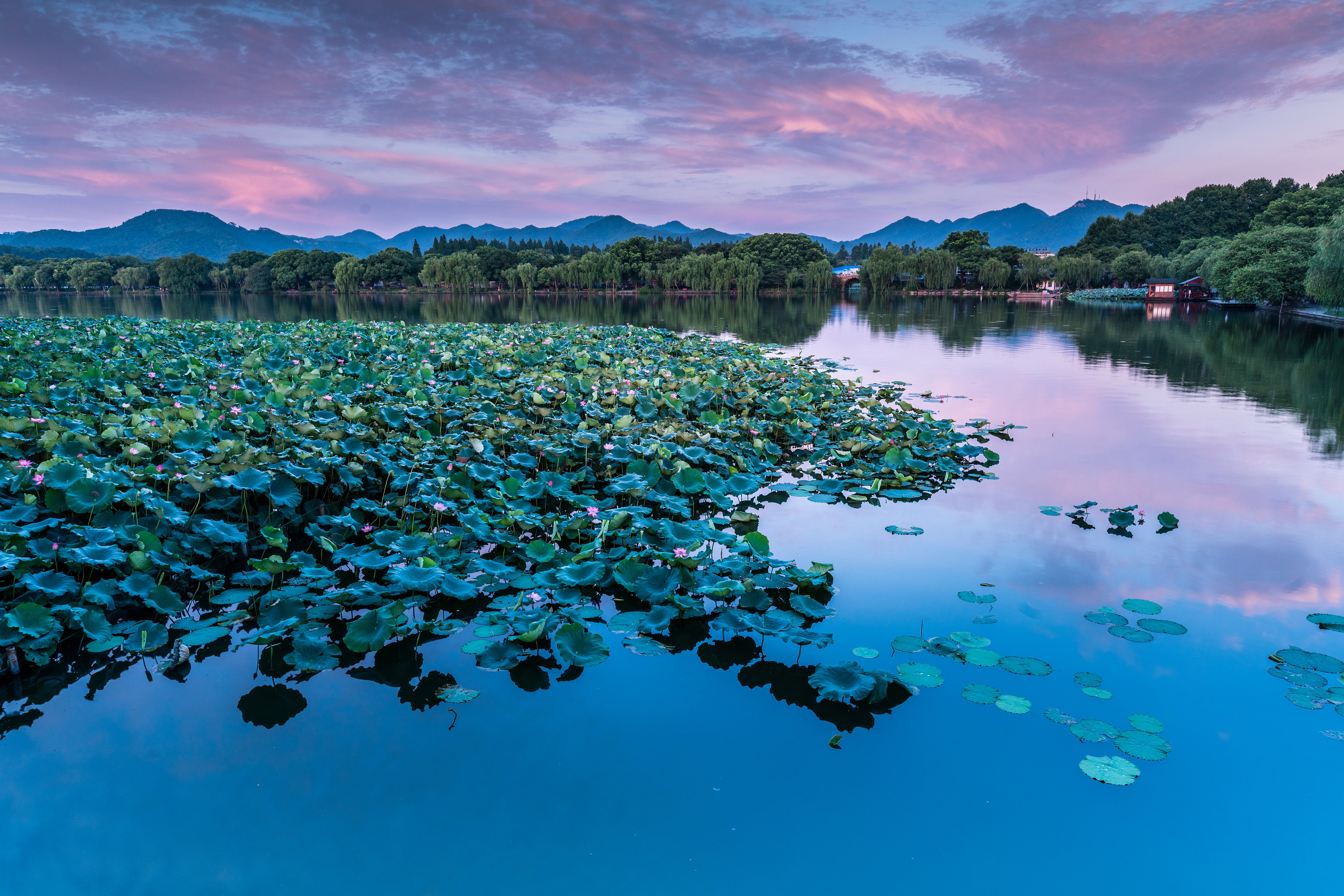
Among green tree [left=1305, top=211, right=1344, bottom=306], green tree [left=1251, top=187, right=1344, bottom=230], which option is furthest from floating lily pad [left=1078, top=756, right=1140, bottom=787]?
green tree [left=1251, top=187, right=1344, bottom=230]

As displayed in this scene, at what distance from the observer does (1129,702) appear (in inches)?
149

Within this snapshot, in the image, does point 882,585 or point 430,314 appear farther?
point 430,314

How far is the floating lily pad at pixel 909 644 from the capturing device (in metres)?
4.20

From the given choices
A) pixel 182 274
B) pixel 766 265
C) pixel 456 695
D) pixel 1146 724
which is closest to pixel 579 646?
pixel 456 695

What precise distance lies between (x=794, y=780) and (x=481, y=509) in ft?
11.5

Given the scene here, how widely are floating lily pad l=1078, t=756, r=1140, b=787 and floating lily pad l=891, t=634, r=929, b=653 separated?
1096 mm

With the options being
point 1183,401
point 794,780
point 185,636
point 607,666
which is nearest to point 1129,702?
point 794,780

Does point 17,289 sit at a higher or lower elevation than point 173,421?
higher

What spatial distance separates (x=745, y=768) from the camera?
10.8 ft

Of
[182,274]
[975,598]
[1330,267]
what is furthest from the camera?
[182,274]

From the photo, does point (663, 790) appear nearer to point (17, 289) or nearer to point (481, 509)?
point (481, 509)

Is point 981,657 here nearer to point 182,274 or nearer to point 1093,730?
point 1093,730

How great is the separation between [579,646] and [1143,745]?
3.00 metres

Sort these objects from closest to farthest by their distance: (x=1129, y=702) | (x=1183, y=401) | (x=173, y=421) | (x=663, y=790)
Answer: (x=663, y=790) < (x=1129, y=702) < (x=173, y=421) < (x=1183, y=401)
